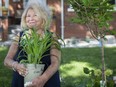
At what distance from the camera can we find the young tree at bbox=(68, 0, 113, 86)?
3.17 metres

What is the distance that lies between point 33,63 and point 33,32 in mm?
228

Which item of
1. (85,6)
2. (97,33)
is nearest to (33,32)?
(85,6)

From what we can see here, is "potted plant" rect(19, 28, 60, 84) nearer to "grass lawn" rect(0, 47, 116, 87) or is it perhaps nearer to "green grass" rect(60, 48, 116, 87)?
"grass lawn" rect(0, 47, 116, 87)

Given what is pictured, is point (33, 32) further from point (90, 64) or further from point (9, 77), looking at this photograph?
point (90, 64)

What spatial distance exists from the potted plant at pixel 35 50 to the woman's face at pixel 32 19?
9cm

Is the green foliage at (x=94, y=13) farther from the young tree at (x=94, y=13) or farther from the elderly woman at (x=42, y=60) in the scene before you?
the elderly woman at (x=42, y=60)

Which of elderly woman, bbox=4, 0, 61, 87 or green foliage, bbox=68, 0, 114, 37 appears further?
green foliage, bbox=68, 0, 114, 37

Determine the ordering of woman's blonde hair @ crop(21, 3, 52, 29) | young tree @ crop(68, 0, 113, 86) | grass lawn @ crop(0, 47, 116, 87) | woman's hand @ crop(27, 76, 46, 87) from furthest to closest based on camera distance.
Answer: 1. grass lawn @ crop(0, 47, 116, 87)
2. young tree @ crop(68, 0, 113, 86)
3. woman's blonde hair @ crop(21, 3, 52, 29)
4. woman's hand @ crop(27, 76, 46, 87)

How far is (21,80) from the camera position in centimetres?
287

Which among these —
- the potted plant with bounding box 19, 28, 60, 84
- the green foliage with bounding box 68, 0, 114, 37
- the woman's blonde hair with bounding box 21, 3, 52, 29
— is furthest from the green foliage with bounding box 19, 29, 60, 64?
the green foliage with bounding box 68, 0, 114, 37

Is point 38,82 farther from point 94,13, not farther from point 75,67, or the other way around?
point 75,67

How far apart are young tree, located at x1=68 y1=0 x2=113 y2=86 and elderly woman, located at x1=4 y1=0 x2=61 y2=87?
532mm

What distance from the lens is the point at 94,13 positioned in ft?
10.6

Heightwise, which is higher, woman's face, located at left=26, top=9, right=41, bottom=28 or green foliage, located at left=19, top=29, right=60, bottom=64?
woman's face, located at left=26, top=9, right=41, bottom=28
